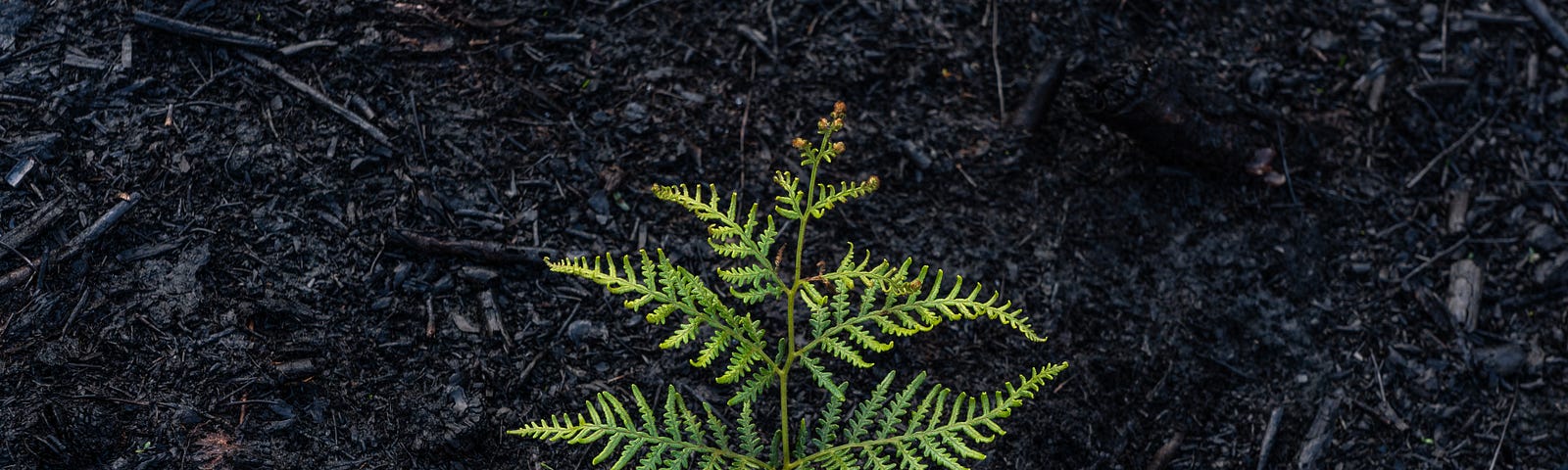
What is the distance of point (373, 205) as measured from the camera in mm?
3330

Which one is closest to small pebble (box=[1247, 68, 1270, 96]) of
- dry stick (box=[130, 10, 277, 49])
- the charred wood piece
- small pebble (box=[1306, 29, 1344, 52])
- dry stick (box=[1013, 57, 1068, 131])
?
the charred wood piece

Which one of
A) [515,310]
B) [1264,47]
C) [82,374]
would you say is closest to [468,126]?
[515,310]

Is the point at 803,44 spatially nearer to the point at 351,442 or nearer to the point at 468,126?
the point at 468,126

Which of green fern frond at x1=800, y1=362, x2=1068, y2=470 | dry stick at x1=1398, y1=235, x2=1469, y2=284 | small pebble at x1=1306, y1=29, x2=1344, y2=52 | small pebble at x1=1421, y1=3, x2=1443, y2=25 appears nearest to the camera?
green fern frond at x1=800, y1=362, x2=1068, y2=470

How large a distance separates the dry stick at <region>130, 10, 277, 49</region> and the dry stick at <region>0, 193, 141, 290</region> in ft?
1.82

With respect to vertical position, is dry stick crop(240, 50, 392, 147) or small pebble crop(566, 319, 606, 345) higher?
dry stick crop(240, 50, 392, 147)

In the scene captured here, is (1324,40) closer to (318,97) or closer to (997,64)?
(997,64)

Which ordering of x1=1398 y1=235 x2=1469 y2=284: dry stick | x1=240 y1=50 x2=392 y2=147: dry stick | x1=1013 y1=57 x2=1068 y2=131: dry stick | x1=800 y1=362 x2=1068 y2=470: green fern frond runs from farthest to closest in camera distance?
x1=1398 y1=235 x2=1469 y2=284: dry stick
x1=1013 y1=57 x2=1068 y2=131: dry stick
x1=240 y1=50 x2=392 y2=147: dry stick
x1=800 y1=362 x2=1068 y2=470: green fern frond

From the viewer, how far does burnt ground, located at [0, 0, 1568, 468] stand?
3098mm

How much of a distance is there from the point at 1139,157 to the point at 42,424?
3.38 m

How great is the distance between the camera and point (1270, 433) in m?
3.56

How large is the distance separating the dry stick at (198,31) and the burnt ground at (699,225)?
35 mm

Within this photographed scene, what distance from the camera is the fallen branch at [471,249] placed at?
3.29m

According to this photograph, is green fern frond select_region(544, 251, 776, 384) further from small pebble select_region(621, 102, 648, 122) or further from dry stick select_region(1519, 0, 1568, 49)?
dry stick select_region(1519, 0, 1568, 49)
